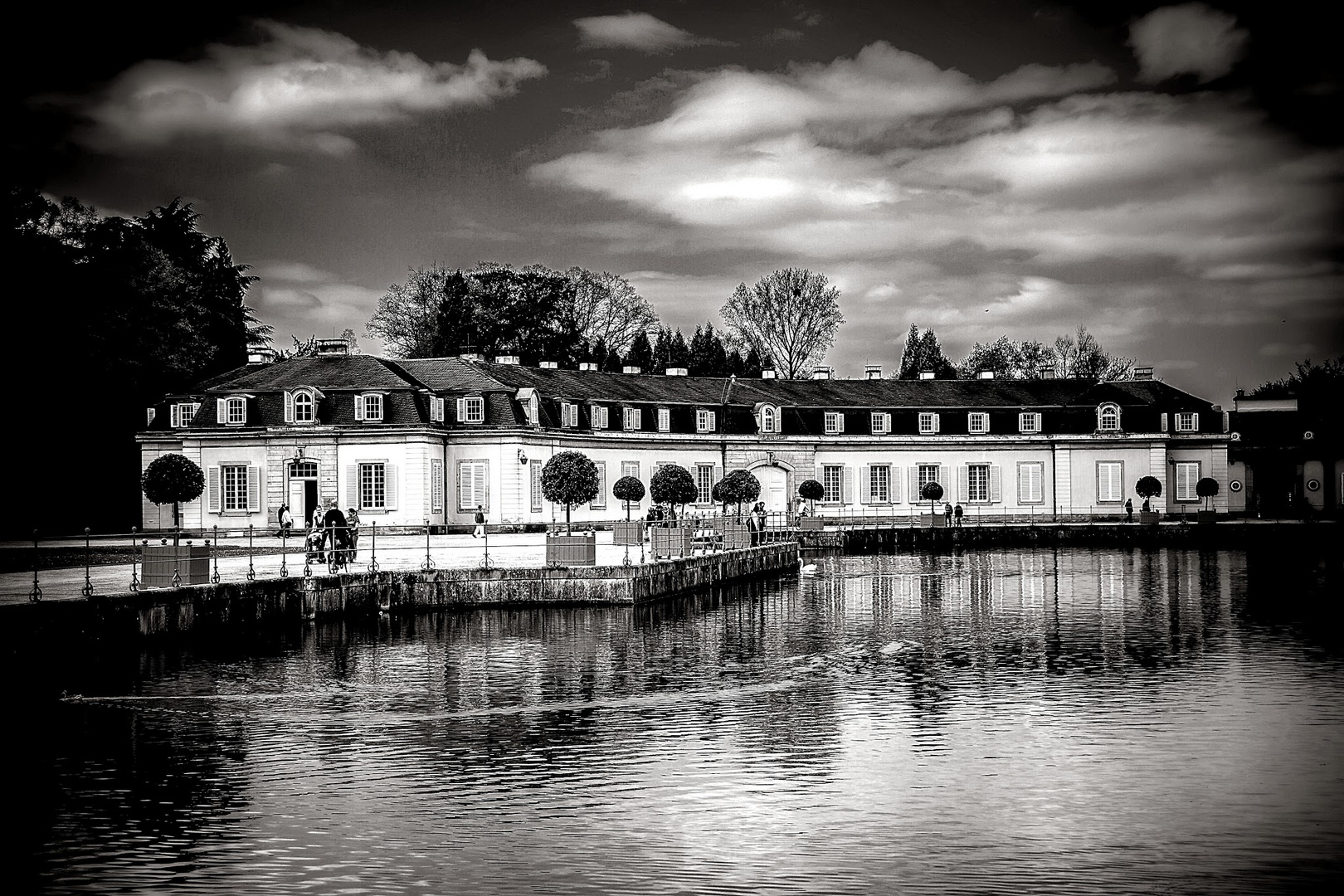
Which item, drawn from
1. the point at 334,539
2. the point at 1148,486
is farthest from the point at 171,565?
the point at 1148,486

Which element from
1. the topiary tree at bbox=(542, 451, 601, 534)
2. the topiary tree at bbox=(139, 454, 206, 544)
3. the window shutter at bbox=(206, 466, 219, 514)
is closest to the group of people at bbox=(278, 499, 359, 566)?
the topiary tree at bbox=(139, 454, 206, 544)

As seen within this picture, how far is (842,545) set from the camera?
5409 cm

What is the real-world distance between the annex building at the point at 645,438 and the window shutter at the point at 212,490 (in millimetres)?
83

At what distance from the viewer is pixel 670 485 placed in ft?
158

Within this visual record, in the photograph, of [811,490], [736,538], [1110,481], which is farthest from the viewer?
[1110,481]

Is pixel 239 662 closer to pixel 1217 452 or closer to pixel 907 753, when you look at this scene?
pixel 907 753

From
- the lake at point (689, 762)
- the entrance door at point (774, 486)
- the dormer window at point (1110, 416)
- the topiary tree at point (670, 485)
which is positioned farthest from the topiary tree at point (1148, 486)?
the lake at point (689, 762)

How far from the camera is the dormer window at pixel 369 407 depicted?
49.4 meters

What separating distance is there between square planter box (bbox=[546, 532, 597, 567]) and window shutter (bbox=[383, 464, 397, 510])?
61.0 ft

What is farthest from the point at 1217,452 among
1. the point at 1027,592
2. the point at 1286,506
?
the point at 1027,592

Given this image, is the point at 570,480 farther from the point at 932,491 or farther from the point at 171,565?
the point at 932,491

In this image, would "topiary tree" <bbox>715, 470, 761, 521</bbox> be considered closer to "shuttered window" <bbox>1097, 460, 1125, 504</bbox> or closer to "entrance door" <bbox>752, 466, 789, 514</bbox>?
"entrance door" <bbox>752, 466, 789, 514</bbox>

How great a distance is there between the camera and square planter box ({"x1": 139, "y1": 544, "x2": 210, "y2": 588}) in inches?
984

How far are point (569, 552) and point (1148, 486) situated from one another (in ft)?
121
